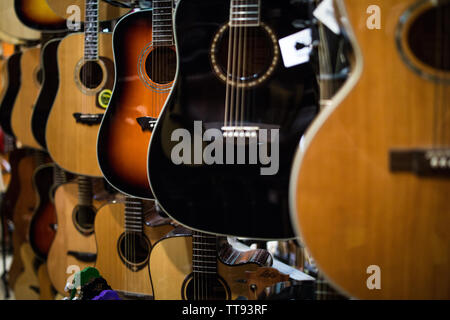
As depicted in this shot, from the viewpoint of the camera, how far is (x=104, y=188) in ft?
4.29

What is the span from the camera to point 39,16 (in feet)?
4.38

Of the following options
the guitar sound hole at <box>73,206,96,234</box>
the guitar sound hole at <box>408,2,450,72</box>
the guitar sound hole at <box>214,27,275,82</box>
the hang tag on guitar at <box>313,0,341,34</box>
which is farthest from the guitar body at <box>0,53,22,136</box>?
the guitar sound hole at <box>408,2,450,72</box>

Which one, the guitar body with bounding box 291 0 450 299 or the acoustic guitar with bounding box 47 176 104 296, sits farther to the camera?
the acoustic guitar with bounding box 47 176 104 296

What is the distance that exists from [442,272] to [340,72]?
39 cm

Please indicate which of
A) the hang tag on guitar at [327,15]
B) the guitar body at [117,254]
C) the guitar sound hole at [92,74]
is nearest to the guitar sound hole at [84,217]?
the guitar body at [117,254]

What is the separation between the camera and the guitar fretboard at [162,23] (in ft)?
3.00

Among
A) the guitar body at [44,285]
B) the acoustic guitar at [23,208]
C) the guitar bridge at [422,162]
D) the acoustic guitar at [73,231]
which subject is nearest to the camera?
the guitar bridge at [422,162]

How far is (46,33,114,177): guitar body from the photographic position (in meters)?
1.09

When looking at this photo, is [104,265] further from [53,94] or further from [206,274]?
[53,94]

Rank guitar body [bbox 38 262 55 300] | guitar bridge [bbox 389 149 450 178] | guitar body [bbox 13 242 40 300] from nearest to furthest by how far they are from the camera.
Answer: guitar bridge [bbox 389 149 450 178], guitar body [bbox 38 262 55 300], guitar body [bbox 13 242 40 300]

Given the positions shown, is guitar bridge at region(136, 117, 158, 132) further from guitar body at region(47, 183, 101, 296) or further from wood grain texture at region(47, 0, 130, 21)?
guitar body at region(47, 183, 101, 296)

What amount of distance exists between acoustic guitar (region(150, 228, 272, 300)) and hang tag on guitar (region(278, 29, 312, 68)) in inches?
20.4

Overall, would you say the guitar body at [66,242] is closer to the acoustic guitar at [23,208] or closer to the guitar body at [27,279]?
the guitar body at [27,279]

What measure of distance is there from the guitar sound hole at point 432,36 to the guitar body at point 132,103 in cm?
64
